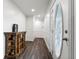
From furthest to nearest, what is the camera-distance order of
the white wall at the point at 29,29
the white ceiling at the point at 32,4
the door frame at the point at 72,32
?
1. the white wall at the point at 29,29
2. the white ceiling at the point at 32,4
3. the door frame at the point at 72,32

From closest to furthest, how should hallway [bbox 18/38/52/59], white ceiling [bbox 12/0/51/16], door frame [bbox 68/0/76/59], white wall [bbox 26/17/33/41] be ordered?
door frame [bbox 68/0/76/59], hallway [bbox 18/38/52/59], white ceiling [bbox 12/0/51/16], white wall [bbox 26/17/33/41]

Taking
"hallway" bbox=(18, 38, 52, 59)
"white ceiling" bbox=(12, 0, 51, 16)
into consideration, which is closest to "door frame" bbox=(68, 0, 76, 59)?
"hallway" bbox=(18, 38, 52, 59)

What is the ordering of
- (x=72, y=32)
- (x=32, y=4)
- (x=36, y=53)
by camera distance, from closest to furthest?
(x=72, y=32), (x=36, y=53), (x=32, y=4)

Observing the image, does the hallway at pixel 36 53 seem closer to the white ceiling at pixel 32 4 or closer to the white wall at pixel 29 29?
the white ceiling at pixel 32 4

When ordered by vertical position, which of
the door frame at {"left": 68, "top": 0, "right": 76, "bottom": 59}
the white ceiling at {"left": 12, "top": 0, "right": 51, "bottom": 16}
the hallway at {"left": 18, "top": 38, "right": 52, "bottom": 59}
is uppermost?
the white ceiling at {"left": 12, "top": 0, "right": 51, "bottom": 16}

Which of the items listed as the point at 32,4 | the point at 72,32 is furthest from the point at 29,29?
the point at 72,32

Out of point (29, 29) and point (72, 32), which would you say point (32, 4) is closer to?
point (29, 29)

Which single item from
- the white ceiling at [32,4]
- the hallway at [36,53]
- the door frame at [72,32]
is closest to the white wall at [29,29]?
the white ceiling at [32,4]

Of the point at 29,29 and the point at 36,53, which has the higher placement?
the point at 29,29

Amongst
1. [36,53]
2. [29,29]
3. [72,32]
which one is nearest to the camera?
[72,32]

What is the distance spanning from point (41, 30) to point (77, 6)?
10.6 metres

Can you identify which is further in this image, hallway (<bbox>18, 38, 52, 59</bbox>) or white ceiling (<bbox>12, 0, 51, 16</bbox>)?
white ceiling (<bbox>12, 0, 51, 16</bbox>)

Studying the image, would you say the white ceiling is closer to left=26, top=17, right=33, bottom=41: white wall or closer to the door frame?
left=26, top=17, right=33, bottom=41: white wall

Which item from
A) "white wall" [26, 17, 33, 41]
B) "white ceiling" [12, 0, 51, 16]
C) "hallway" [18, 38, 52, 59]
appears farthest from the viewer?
"white wall" [26, 17, 33, 41]
